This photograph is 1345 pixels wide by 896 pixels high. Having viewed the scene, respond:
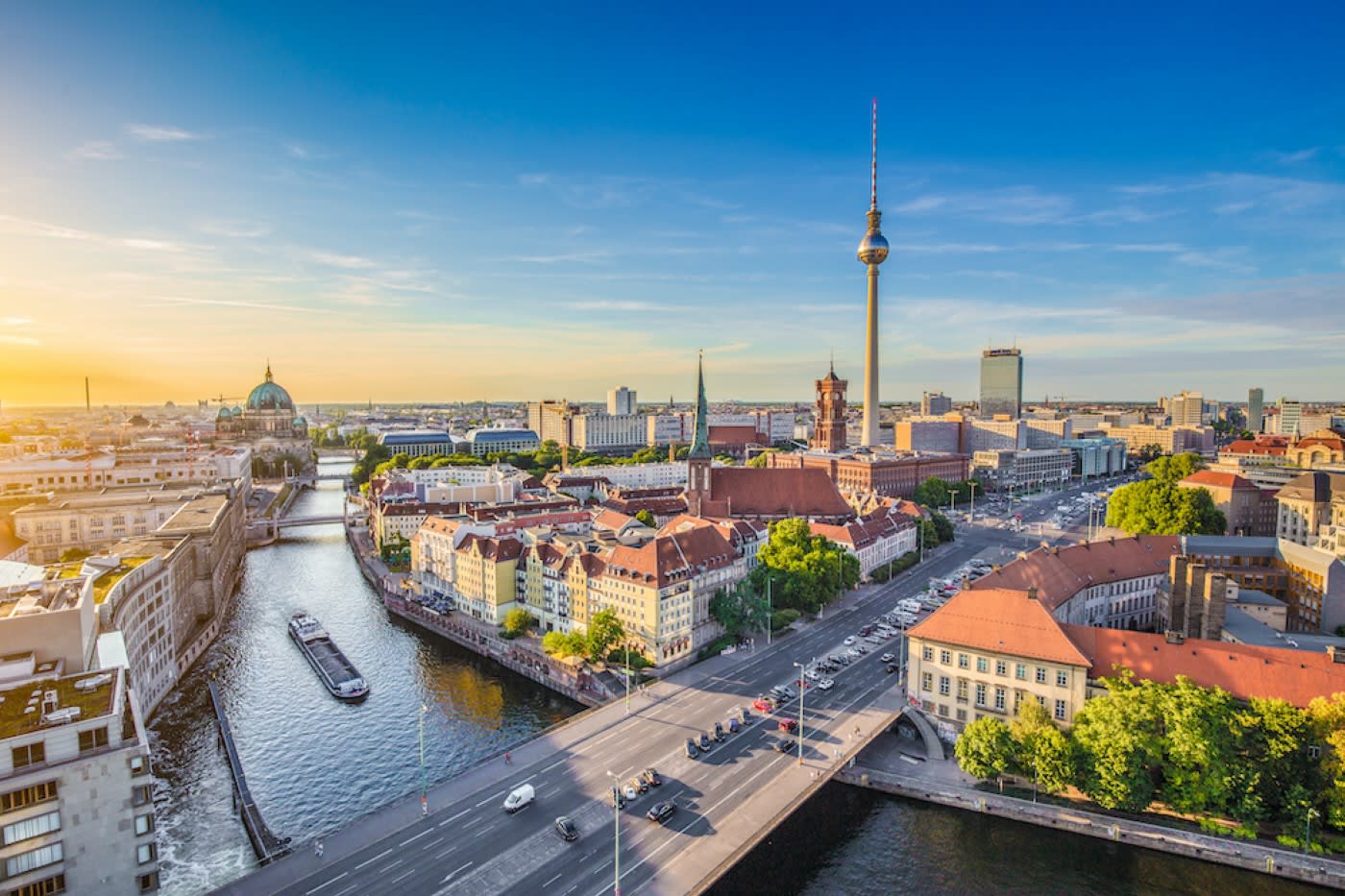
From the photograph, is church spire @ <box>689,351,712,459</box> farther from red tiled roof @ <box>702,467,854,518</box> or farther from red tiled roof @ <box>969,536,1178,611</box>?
red tiled roof @ <box>969,536,1178,611</box>

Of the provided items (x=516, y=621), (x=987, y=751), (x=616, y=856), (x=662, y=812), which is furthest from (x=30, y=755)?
(x=987, y=751)

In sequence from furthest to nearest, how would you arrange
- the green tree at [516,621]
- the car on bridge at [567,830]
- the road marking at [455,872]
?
the green tree at [516,621] < the car on bridge at [567,830] < the road marking at [455,872]

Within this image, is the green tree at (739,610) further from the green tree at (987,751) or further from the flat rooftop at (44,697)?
the flat rooftop at (44,697)

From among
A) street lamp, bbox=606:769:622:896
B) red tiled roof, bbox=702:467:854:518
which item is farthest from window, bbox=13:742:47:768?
red tiled roof, bbox=702:467:854:518

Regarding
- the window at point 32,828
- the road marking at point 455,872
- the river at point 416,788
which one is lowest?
the river at point 416,788

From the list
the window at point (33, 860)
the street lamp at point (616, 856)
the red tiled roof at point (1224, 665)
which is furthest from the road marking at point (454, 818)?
the red tiled roof at point (1224, 665)
